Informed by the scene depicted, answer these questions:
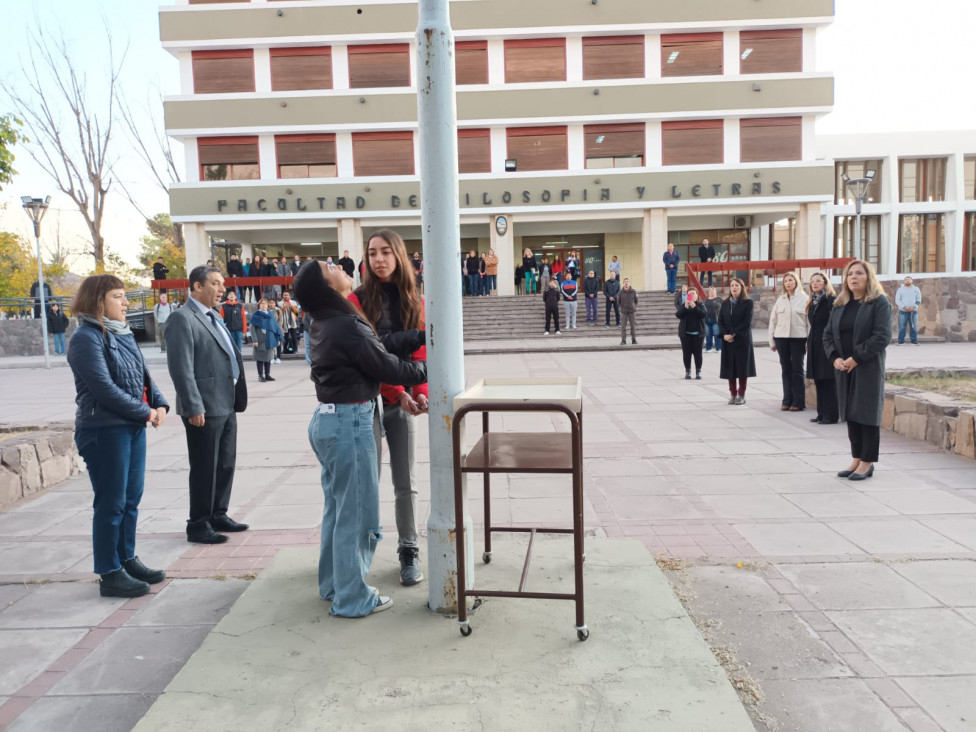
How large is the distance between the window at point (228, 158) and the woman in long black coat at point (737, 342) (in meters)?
24.6

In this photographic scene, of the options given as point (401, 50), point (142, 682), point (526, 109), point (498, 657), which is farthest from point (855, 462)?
point (401, 50)

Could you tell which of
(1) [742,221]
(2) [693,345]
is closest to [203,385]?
(2) [693,345]

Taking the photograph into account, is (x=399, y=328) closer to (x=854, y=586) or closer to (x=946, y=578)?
(x=854, y=586)

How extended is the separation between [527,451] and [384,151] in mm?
28575

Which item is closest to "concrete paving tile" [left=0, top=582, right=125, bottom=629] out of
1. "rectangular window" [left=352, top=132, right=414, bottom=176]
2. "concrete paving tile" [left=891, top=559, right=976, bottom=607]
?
"concrete paving tile" [left=891, top=559, right=976, bottom=607]

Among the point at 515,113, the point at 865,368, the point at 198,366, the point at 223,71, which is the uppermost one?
the point at 223,71

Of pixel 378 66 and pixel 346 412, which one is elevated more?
pixel 378 66

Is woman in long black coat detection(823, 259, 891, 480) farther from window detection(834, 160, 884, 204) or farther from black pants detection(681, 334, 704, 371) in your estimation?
window detection(834, 160, 884, 204)

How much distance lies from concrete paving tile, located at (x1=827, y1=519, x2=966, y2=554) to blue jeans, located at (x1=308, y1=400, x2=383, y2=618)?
3013mm

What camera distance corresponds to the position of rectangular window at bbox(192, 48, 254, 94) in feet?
97.1

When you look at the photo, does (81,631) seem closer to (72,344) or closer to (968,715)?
(72,344)

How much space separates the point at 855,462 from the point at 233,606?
5008 millimetres

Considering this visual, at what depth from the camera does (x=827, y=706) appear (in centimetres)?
281

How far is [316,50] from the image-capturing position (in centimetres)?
2981
